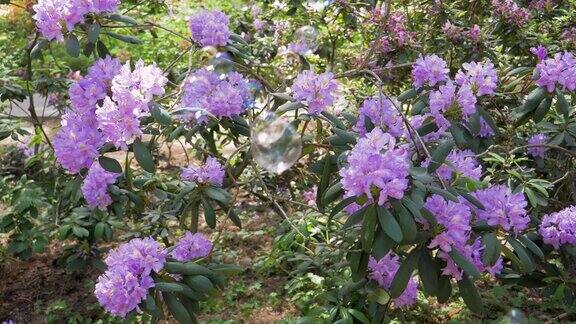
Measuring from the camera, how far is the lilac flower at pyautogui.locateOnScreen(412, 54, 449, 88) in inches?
89.5

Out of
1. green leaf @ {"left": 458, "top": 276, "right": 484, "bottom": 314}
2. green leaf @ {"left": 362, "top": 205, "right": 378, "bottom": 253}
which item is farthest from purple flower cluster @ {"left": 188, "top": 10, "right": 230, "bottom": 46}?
green leaf @ {"left": 458, "top": 276, "right": 484, "bottom": 314}

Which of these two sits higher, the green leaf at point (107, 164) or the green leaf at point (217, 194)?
the green leaf at point (107, 164)

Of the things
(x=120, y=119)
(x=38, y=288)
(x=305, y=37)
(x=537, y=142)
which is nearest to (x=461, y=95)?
(x=537, y=142)

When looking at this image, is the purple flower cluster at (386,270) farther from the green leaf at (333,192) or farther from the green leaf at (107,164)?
the green leaf at (107,164)

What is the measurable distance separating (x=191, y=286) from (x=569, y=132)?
1.65 metres

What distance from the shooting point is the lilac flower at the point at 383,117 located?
1.97m

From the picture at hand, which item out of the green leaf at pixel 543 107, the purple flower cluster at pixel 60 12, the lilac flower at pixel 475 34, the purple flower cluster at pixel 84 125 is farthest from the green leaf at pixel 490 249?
the lilac flower at pixel 475 34

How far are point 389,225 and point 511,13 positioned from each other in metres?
2.34

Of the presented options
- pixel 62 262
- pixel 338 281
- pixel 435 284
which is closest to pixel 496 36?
pixel 338 281

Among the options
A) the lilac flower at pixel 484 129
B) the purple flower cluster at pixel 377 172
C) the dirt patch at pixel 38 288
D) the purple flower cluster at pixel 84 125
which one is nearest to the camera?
the purple flower cluster at pixel 377 172

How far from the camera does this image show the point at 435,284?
172 centimetres

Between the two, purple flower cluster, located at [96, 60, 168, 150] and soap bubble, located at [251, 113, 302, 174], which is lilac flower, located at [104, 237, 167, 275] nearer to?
purple flower cluster, located at [96, 60, 168, 150]

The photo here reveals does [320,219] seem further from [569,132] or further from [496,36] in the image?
[496,36]

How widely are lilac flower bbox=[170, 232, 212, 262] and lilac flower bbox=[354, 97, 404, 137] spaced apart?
0.64 meters
